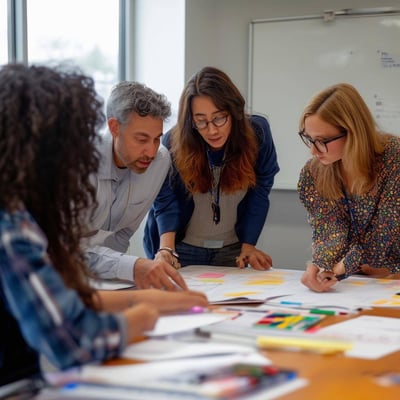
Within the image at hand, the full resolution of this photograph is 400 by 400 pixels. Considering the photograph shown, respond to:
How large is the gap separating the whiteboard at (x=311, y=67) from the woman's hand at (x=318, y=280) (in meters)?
1.95

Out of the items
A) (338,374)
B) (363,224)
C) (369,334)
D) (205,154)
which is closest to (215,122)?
(205,154)

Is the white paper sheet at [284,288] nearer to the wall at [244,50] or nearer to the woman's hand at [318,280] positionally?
the woman's hand at [318,280]

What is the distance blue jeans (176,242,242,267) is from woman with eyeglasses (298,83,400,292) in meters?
0.40

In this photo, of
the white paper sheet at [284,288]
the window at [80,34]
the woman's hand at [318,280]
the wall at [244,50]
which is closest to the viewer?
the white paper sheet at [284,288]

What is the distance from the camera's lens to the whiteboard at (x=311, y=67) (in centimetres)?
386

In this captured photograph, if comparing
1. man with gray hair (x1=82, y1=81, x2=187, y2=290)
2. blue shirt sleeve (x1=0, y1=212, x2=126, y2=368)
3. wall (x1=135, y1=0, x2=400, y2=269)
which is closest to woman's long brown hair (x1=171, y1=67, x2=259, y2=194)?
man with gray hair (x1=82, y1=81, x2=187, y2=290)

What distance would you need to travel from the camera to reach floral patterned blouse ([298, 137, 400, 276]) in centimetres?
225

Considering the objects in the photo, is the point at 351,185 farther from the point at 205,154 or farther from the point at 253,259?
the point at 205,154

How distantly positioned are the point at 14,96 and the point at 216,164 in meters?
1.47

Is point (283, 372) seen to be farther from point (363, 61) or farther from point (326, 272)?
point (363, 61)

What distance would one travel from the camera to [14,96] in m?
1.14

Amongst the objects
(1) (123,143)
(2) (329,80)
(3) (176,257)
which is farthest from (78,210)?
(2) (329,80)

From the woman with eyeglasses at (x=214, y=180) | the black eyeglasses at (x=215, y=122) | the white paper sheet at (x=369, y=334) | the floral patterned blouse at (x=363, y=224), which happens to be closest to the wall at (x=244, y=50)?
the woman with eyeglasses at (x=214, y=180)

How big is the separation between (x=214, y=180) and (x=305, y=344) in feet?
4.25
